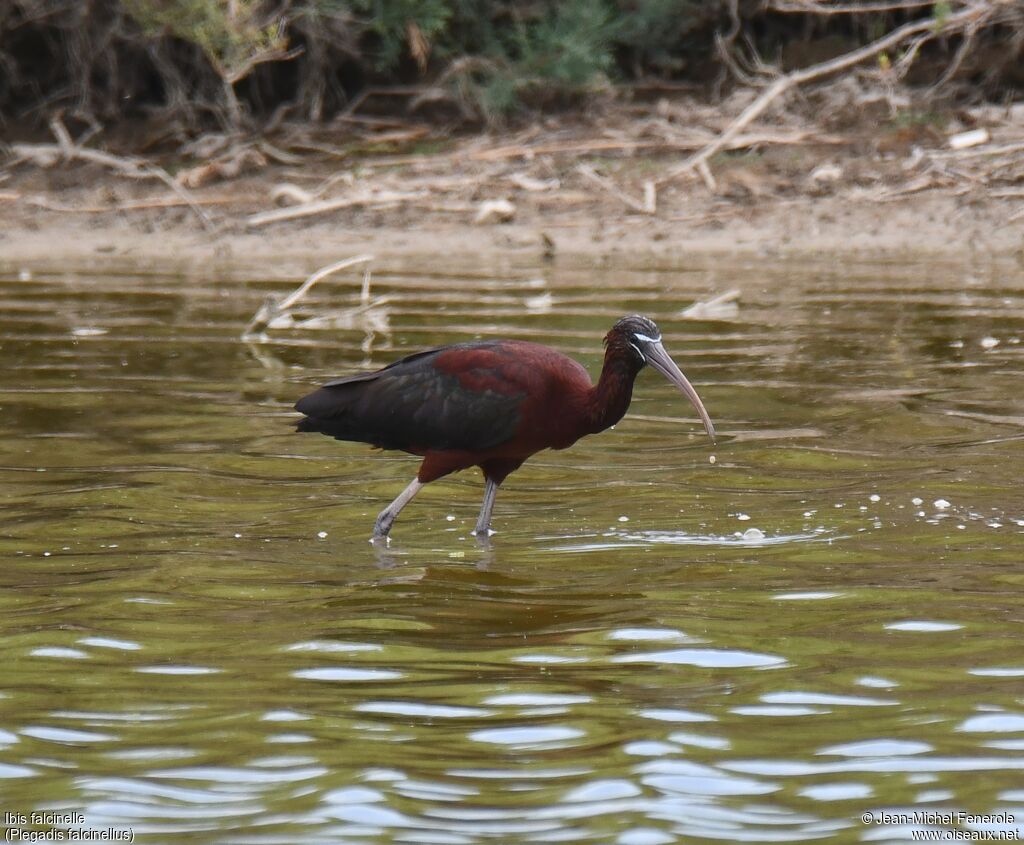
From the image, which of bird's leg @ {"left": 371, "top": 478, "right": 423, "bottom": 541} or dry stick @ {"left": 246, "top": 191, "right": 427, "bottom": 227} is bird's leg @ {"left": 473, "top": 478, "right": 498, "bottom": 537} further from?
dry stick @ {"left": 246, "top": 191, "right": 427, "bottom": 227}

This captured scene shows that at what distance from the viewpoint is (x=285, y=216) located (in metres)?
16.0

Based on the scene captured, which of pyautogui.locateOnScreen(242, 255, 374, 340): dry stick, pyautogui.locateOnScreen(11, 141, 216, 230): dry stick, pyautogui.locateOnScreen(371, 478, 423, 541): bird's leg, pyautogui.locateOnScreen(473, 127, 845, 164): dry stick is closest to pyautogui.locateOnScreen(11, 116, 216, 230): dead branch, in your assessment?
pyautogui.locateOnScreen(11, 141, 216, 230): dry stick

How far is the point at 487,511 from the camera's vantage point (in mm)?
7758

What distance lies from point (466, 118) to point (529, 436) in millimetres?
10990

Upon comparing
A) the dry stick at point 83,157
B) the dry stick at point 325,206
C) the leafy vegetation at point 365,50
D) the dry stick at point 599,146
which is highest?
the leafy vegetation at point 365,50

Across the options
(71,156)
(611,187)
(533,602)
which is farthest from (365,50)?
(533,602)

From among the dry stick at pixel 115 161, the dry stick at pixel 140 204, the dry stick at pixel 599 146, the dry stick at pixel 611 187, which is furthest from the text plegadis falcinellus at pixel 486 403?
the dry stick at pixel 599 146

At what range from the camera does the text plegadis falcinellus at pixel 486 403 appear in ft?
24.8

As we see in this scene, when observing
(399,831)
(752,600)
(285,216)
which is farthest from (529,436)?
(285,216)

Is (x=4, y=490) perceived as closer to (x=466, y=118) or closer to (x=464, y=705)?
(x=464, y=705)

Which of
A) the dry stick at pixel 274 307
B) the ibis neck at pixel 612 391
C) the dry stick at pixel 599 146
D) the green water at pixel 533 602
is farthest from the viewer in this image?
the dry stick at pixel 599 146

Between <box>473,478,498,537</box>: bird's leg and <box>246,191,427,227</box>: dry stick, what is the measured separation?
8521mm

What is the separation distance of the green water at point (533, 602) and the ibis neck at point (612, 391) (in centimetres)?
50

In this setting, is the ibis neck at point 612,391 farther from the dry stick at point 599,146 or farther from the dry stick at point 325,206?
the dry stick at point 599,146
